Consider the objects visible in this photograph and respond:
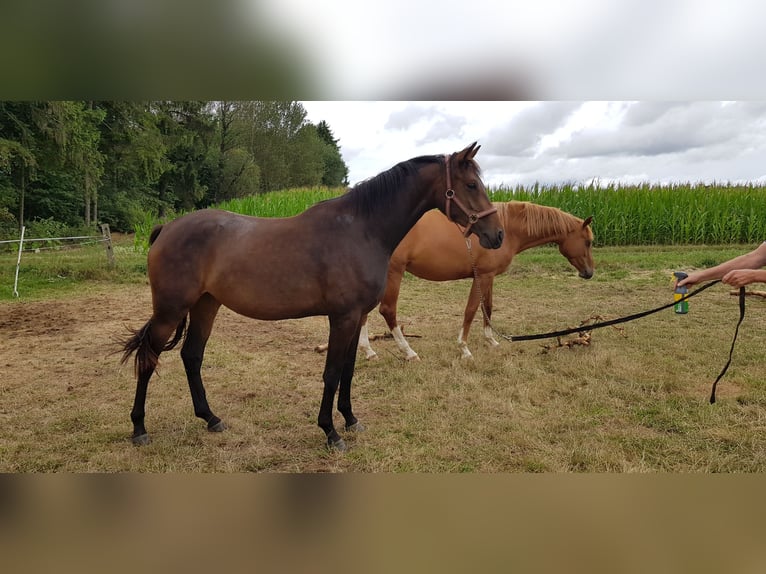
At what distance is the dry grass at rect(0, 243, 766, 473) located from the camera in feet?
9.77

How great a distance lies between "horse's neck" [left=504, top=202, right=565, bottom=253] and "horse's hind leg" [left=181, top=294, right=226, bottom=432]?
3.93 meters

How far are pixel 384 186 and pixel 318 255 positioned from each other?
0.72 m

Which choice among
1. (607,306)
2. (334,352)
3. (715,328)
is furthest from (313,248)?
(607,306)

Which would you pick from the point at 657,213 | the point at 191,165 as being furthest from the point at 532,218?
the point at 191,165

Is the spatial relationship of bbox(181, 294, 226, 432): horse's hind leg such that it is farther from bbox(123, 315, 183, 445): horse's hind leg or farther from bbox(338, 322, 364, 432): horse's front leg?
bbox(338, 322, 364, 432): horse's front leg

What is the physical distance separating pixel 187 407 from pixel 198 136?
69.8ft

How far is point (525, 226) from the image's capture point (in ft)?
18.8

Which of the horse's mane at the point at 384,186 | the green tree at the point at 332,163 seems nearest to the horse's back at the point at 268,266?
the horse's mane at the point at 384,186

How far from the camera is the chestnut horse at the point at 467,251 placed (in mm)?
5387

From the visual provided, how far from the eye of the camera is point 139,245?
1319 centimetres

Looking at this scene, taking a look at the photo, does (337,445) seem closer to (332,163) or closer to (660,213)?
(660,213)

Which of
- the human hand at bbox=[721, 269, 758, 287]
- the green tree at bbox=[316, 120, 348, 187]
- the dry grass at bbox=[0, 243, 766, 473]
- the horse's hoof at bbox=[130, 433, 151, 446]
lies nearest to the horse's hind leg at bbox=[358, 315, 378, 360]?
the dry grass at bbox=[0, 243, 766, 473]

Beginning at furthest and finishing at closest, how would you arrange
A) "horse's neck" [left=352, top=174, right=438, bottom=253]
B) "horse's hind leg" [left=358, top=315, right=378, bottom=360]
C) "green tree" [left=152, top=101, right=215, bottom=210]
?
"green tree" [left=152, top=101, right=215, bottom=210] < "horse's hind leg" [left=358, top=315, right=378, bottom=360] < "horse's neck" [left=352, top=174, right=438, bottom=253]

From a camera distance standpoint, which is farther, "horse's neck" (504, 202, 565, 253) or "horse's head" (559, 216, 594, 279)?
"horse's head" (559, 216, 594, 279)
